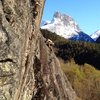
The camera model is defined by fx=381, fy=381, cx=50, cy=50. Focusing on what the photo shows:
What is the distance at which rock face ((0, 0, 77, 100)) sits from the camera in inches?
475

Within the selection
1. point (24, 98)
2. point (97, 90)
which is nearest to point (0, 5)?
point (24, 98)

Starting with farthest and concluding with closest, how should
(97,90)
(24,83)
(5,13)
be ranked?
(97,90), (24,83), (5,13)

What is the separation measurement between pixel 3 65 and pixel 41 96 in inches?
325

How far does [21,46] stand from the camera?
1319 cm

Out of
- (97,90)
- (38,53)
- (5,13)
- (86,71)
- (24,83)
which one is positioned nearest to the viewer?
(5,13)

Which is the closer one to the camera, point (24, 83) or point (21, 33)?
point (21, 33)

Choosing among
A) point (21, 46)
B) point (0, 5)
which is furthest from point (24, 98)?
point (0, 5)

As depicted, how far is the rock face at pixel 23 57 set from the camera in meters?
12.1

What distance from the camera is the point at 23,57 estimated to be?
1428 centimetres

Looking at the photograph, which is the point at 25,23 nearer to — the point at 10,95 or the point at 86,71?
the point at 10,95

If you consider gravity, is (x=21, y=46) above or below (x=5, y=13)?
below

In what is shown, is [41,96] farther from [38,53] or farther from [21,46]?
[21,46]

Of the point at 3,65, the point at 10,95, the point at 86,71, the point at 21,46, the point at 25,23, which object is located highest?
the point at 86,71

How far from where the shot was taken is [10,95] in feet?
40.6
